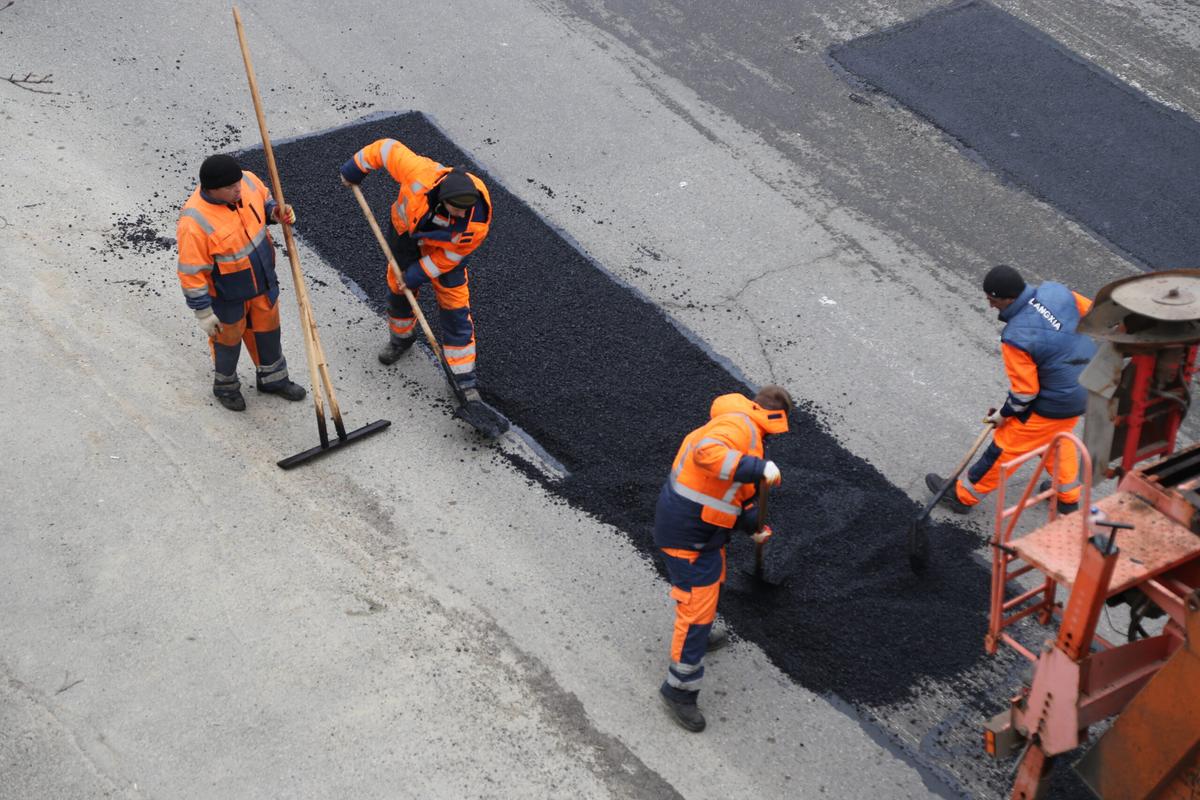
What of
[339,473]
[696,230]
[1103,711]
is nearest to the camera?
[1103,711]

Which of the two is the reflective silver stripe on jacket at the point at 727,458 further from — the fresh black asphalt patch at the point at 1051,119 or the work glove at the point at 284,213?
the fresh black asphalt patch at the point at 1051,119

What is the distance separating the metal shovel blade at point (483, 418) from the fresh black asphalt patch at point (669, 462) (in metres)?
0.20

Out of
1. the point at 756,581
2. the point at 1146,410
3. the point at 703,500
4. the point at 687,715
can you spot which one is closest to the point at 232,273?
the point at 703,500

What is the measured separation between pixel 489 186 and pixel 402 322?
7.31 feet

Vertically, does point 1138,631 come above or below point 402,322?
above

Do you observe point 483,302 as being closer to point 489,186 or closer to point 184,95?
point 489,186

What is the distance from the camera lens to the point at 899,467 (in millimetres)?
7602

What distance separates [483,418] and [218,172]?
208 cm

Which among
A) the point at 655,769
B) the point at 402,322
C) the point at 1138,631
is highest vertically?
the point at 1138,631

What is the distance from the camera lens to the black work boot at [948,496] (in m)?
7.28

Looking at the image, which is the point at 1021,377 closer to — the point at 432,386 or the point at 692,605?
the point at 692,605

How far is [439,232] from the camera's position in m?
7.39

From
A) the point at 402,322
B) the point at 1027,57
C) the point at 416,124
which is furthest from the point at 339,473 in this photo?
the point at 1027,57

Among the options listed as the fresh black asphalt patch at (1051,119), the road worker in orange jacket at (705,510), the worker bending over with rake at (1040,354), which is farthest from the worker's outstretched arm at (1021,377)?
the fresh black asphalt patch at (1051,119)
